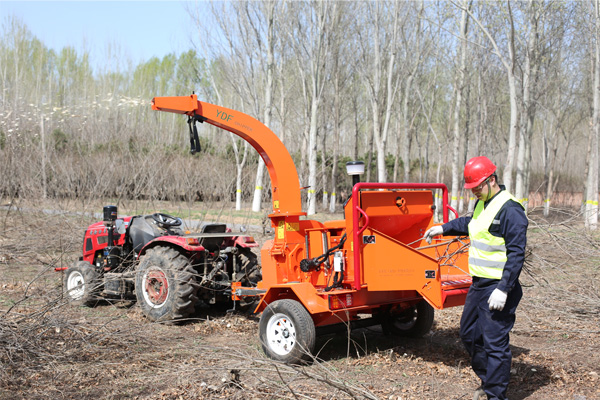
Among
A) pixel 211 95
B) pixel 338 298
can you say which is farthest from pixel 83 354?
pixel 211 95

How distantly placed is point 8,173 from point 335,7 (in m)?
13.8

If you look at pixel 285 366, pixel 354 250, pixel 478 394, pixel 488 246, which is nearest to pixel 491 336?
pixel 478 394

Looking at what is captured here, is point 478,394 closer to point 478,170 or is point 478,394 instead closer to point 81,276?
point 478,170

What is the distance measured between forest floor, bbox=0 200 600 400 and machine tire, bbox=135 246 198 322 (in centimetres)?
23

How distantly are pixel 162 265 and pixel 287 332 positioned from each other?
7.00 feet

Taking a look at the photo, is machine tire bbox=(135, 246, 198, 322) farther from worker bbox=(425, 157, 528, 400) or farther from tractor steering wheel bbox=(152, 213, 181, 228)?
worker bbox=(425, 157, 528, 400)

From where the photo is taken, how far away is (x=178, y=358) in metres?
5.38

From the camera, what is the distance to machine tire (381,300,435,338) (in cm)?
620

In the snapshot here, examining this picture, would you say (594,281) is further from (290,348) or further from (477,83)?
(477,83)

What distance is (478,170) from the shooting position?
4.37 meters

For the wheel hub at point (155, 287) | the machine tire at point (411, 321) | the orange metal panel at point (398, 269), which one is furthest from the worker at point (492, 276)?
the wheel hub at point (155, 287)

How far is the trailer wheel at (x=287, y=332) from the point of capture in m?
5.10

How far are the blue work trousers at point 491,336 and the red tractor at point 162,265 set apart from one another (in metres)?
3.28

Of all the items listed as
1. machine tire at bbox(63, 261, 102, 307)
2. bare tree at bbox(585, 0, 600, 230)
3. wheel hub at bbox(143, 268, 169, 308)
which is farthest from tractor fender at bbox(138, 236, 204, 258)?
bare tree at bbox(585, 0, 600, 230)
